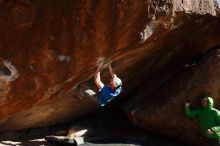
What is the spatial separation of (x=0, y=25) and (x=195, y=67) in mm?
4629

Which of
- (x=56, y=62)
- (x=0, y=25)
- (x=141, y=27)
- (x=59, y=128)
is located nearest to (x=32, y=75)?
(x=56, y=62)

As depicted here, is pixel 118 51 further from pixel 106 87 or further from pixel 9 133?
pixel 9 133

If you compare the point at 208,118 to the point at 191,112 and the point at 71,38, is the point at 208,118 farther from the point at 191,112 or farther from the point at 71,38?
the point at 71,38

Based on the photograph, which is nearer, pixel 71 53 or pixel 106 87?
pixel 71 53

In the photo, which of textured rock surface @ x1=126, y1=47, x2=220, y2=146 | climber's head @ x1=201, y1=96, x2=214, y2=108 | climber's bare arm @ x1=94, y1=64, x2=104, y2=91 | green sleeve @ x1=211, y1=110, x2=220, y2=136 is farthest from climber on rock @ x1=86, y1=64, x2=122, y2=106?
green sleeve @ x1=211, y1=110, x2=220, y2=136

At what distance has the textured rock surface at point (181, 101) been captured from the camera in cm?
933

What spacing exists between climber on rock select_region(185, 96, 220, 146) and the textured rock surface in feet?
0.62

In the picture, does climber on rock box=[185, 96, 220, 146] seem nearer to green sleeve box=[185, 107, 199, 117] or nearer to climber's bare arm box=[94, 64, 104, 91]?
green sleeve box=[185, 107, 199, 117]

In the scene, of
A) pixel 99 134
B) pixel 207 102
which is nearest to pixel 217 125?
pixel 207 102

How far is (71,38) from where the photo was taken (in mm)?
7188

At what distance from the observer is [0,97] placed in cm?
754

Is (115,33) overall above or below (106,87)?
above

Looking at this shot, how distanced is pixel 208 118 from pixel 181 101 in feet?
2.29

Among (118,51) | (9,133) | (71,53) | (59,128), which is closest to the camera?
(71,53)
